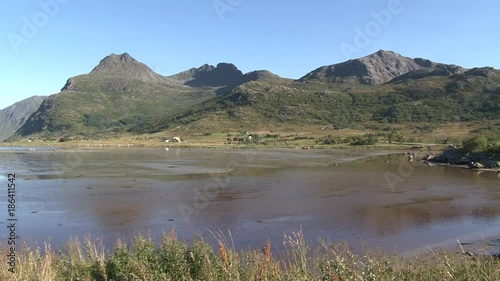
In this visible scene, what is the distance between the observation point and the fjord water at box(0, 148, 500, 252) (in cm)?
1944

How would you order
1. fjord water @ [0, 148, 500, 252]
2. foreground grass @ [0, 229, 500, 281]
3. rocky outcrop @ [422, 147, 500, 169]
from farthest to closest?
rocky outcrop @ [422, 147, 500, 169]
fjord water @ [0, 148, 500, 252]
foreground grass @ [0, 229, 500, 281]

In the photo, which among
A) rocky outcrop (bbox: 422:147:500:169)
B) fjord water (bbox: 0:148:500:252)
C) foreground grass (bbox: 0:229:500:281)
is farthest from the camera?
rocky outcrop (bbox: 422:147:500:169)

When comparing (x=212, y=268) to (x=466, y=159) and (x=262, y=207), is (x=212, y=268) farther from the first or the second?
(x=466, y=159)

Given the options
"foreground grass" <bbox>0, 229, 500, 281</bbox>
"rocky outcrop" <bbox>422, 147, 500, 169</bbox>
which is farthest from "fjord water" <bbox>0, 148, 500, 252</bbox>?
"rocky outcrop" <bbox>422, 147, 500, 169</bbox>

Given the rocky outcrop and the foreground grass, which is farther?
the rocky outcrop

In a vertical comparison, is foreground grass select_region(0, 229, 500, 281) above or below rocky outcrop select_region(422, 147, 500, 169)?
above

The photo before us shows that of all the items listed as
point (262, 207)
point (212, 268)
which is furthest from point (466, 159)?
point (212, 268)

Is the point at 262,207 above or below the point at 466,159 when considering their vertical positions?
below

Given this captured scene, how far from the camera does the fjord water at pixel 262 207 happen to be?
19.4m

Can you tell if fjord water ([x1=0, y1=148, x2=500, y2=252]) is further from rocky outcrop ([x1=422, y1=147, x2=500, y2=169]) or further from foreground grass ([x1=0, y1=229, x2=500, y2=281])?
rocky outcrop ([x1=422, y1=147, x2=500, y2=169])

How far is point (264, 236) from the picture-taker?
1905 cm

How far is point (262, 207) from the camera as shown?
26.9 metres

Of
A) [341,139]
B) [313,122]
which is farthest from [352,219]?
[313,122]

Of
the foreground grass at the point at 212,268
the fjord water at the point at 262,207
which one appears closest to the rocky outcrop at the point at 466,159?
the fjord water at the point at 262,207
